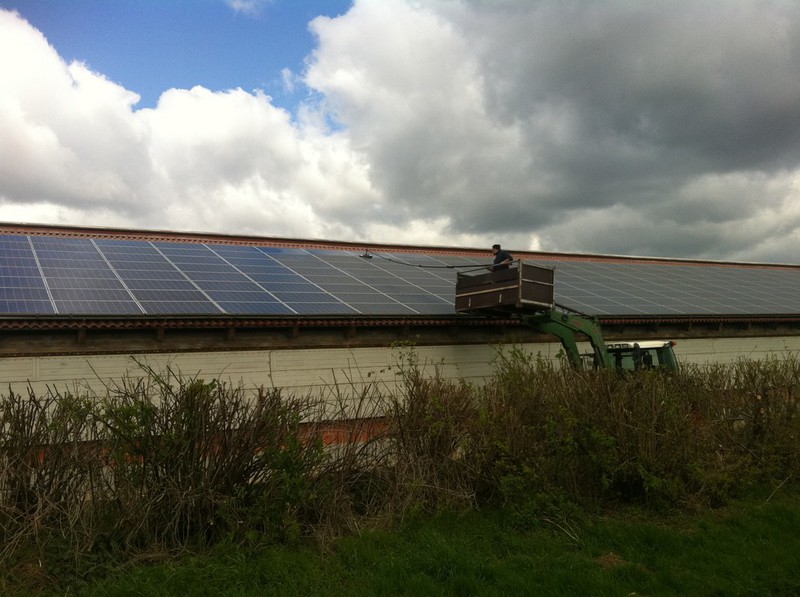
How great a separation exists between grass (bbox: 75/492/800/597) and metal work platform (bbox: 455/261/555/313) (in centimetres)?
704

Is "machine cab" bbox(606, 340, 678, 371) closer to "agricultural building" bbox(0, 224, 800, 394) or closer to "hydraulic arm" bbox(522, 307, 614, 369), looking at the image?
"hydraulic arm" bbox(522, 307, 614, 369)

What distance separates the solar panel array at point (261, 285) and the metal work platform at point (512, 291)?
1.00m

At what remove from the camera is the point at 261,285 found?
1625 cm

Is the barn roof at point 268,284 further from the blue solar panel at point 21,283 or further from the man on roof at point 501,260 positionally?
the man on roof at point 501,260

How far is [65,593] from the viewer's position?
6.27 m

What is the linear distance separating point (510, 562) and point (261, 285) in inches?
427

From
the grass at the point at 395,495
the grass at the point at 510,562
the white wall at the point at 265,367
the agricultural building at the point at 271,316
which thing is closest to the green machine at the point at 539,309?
the agricultural building at the point at 271,316

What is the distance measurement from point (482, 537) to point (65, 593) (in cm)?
467

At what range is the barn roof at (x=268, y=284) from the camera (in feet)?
44.1

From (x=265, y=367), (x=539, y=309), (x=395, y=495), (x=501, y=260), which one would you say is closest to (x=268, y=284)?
(x=265, y=367)

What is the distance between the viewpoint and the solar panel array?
13438mm

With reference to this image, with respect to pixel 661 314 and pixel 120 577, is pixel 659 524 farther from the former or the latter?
pixel 661 314

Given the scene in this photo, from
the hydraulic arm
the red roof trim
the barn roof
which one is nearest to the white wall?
the barn roof

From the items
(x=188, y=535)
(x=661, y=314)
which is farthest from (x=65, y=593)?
(x=661, y=314)
